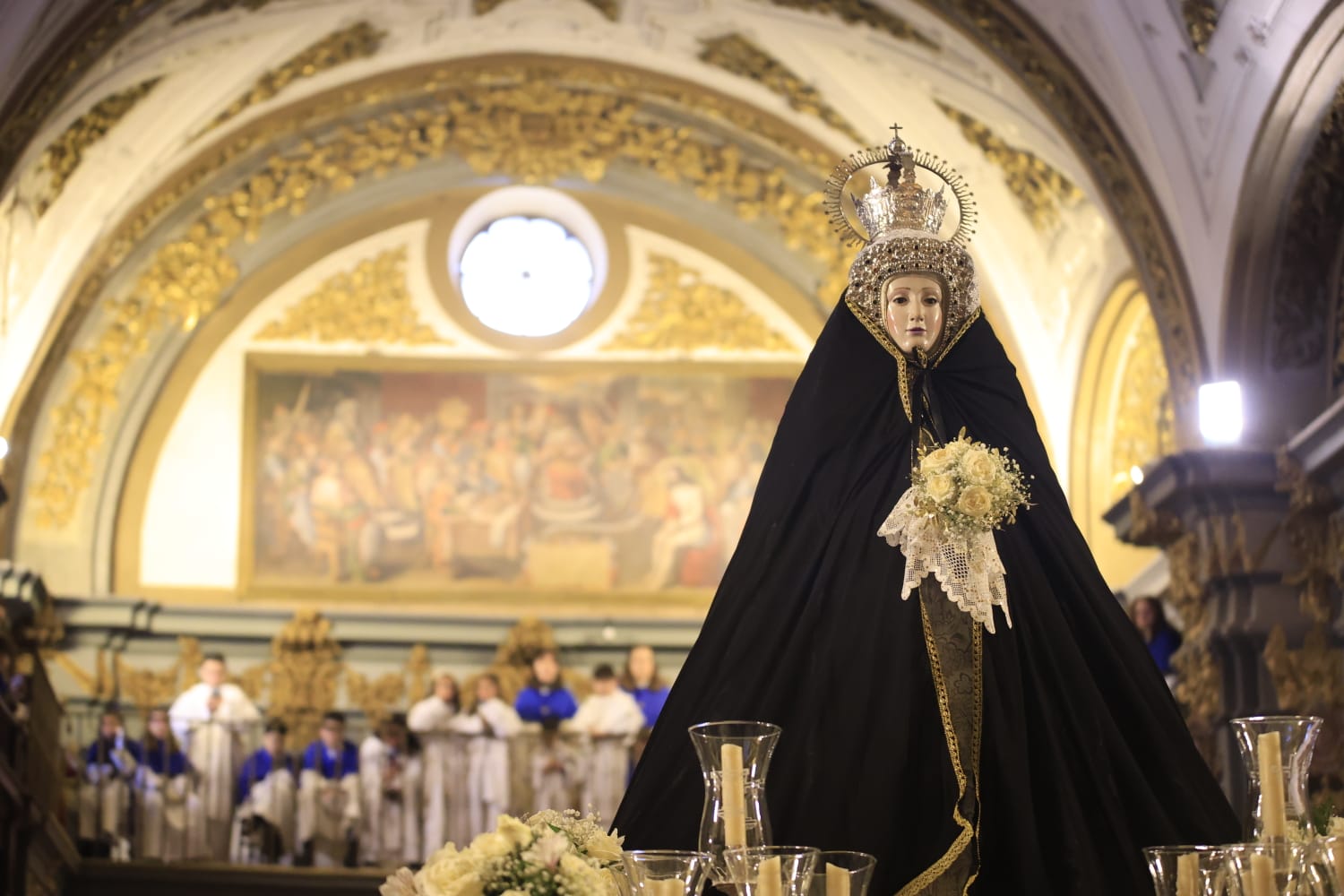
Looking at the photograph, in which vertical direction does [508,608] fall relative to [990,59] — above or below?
below

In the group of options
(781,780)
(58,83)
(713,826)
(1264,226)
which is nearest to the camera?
(713,826)

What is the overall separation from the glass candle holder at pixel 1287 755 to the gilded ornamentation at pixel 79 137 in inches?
408

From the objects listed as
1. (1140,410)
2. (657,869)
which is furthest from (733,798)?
(1140,410)

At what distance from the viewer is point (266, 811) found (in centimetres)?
1280

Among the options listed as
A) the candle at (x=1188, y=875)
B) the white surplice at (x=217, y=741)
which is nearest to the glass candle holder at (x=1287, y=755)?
the candle at (x=1188, y=875)

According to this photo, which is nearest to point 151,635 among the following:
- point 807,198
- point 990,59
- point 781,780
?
point 807,198

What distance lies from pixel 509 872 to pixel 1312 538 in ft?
23.7

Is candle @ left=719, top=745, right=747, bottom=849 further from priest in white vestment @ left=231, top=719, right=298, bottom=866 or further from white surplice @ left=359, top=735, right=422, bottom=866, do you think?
priest in white vestment @ left=231, top=719, right=298, bottom=866

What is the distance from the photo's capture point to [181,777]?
12922 millimetres

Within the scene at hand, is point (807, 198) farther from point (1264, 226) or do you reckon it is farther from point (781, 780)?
point (781, 780)

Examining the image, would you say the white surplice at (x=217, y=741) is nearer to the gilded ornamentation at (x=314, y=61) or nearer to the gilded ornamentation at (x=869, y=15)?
the gilded ornamentation at (x=314, y=61)

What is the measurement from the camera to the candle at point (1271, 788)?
315cm

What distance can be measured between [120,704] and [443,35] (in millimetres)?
5324

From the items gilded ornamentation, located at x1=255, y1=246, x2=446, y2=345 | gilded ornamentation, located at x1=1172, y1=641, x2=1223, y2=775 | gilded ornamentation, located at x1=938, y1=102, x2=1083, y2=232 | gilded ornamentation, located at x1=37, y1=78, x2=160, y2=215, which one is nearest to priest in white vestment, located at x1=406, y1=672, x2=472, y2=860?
gilded ornamentation, located at x1=255, y1=246, x2=446, y2=345
